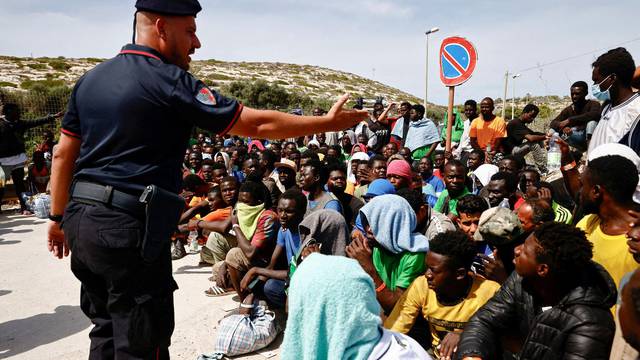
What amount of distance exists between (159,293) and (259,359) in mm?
1806

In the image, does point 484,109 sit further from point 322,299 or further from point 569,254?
point 322,299

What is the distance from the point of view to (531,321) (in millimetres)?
2227

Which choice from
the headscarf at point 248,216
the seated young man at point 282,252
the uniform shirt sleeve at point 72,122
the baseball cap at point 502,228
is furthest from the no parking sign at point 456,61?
the uniform shirt sleeve at point 72,122

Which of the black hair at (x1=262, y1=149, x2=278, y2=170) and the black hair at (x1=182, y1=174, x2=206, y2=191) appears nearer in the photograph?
the black hair at (x1=182, y1=174, x2=206, y2=191)

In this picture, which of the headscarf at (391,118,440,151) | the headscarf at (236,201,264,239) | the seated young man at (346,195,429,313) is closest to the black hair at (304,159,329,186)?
the headscarf at (236,201,264,239)

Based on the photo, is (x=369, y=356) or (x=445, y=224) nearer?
(x=369, y=356)

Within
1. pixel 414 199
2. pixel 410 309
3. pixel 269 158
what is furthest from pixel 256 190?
pixel 269 158

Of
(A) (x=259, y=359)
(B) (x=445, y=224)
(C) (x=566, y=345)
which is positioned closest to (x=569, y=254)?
(C) (x=566, y=345)

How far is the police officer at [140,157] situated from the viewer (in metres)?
1.83

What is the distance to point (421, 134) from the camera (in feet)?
27.0

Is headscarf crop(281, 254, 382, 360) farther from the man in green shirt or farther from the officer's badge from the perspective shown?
the man in green shirt

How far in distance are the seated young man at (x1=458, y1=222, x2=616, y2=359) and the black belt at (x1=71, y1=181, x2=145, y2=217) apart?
1.70 metres

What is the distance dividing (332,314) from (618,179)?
1940 millimetres

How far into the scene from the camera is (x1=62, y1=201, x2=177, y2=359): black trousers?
183 centimetres
